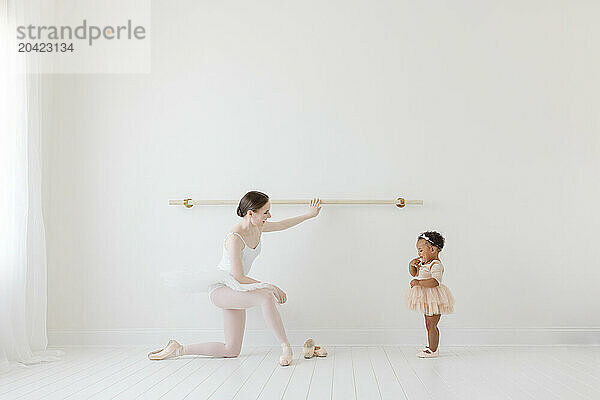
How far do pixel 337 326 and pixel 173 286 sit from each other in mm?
986

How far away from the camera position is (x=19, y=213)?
3.50m

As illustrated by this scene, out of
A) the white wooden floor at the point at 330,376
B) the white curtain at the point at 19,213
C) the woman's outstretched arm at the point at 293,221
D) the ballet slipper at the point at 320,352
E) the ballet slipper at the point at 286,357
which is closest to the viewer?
the white wooden floor at the point at 330,376

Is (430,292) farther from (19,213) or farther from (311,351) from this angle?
(19,213)

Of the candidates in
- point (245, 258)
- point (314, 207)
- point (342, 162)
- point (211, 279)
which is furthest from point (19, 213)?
point (342, 162)

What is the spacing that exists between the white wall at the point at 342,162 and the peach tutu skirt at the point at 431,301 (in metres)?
0.33

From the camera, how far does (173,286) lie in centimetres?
354

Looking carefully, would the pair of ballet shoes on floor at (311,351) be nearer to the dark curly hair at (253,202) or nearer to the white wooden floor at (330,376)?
the white wooden floor at (330,376)

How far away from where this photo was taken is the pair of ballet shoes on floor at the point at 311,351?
3.48m

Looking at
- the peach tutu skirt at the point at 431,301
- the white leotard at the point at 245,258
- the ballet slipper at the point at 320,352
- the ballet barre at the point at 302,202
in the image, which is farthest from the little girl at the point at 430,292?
the white leotard at the point at 245,258

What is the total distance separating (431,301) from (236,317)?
1.03 metres

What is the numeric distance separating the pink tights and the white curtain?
83 centimetres

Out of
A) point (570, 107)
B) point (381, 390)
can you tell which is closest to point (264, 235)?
point (381, 390)

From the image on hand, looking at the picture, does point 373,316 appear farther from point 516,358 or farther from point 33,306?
point 33,306

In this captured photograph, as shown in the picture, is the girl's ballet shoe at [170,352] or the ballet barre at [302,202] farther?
the ballet barre at [302,202]
